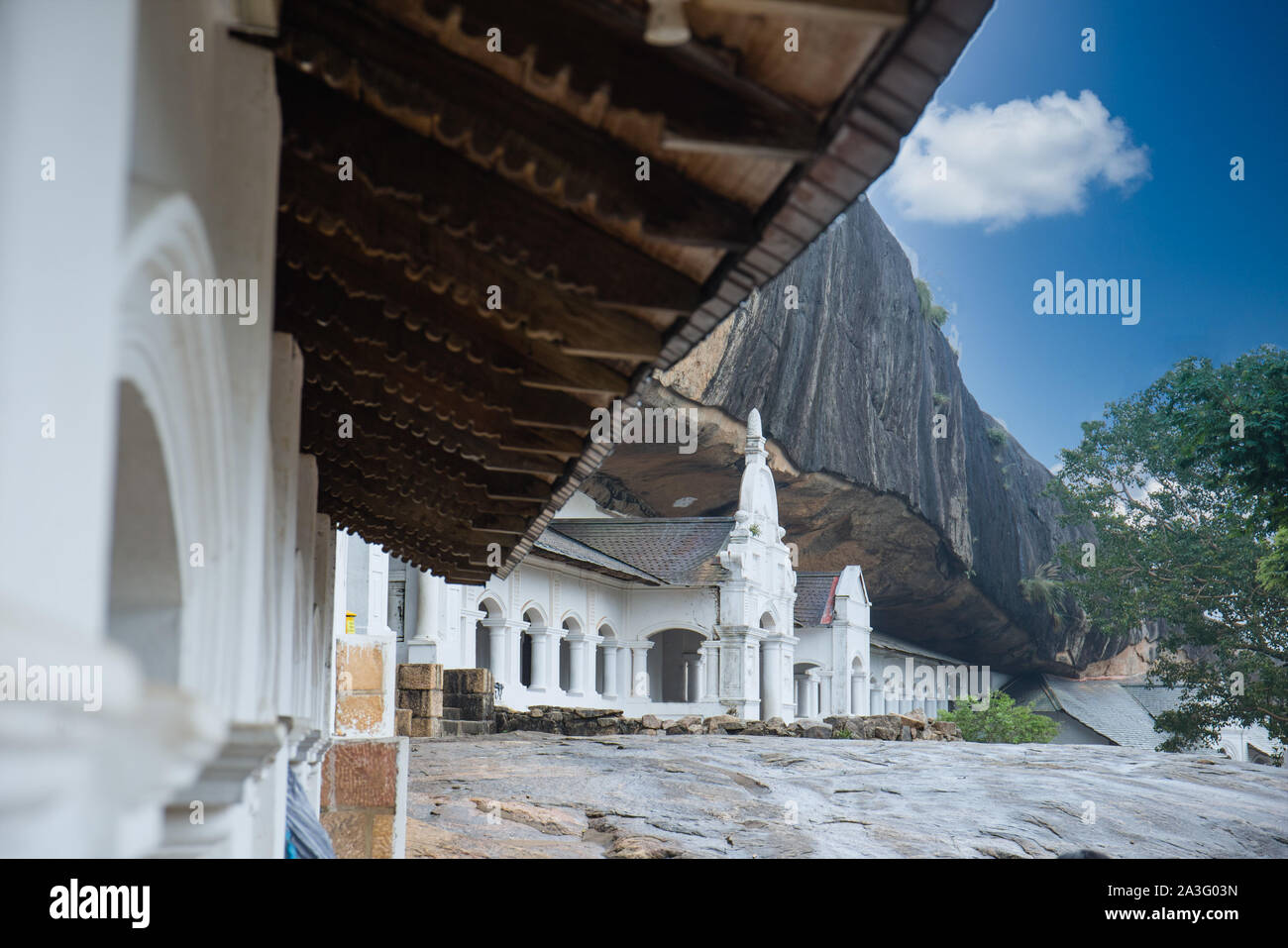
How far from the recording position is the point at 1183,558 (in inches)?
1265

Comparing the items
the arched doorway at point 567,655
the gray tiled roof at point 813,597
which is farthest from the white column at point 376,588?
the gray tiled roof at point 813,597

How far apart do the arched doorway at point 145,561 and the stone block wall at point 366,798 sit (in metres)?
5.19

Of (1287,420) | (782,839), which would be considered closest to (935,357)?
(1287,420)

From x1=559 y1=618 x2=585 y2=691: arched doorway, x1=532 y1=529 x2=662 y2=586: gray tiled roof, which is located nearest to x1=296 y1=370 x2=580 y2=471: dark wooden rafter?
x1=532 y1=529 x2=662 y2=586: gray tiled roof

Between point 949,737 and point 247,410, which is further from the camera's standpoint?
point 949,737

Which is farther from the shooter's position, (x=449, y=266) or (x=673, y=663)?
(x=673, y=663)

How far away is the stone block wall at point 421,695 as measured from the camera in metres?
15.7

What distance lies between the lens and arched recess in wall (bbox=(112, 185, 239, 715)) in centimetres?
179

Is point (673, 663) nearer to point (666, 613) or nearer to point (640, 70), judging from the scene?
point (666, 613)

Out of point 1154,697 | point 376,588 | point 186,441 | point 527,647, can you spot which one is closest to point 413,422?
point 186,441

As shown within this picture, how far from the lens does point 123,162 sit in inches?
60.6

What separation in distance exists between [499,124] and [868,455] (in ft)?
100
